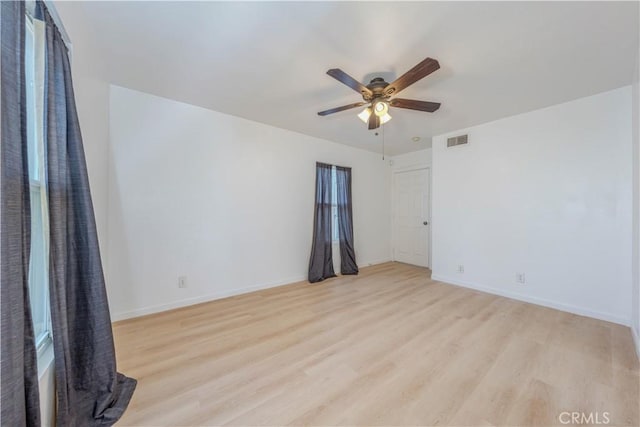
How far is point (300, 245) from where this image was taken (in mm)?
4008

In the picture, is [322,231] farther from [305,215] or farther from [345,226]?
[345,226]

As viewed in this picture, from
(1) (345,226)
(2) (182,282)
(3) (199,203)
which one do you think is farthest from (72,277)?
(1) (345,226)

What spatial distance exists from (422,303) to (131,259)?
3.42m

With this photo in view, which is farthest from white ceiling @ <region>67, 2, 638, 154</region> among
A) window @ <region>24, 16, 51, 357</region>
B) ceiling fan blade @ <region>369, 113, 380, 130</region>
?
window @ <region>24, 16, 51, 357</region>

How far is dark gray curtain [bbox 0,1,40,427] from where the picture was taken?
78cm

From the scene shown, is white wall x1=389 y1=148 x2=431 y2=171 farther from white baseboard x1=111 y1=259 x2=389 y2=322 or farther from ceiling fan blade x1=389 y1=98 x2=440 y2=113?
white baseboard x1=111 y1=259 x2=389 y2=322

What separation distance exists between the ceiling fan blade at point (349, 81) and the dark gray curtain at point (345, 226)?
2.24 meters

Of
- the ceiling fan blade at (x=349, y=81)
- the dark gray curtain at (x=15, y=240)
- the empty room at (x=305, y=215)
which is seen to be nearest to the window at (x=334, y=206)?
the empty room at (x=305, y=215)

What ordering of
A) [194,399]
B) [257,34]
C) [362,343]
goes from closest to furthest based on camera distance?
1. [194,399]
2. [257,34]
3. [362,343]

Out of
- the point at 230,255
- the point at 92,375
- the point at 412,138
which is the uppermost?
the point at 412,138

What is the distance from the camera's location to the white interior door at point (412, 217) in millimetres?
4965

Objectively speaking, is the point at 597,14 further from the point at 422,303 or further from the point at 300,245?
the point at 300,245

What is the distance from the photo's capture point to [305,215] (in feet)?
13.3

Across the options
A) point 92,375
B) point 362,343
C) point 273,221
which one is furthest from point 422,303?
point 92,375
